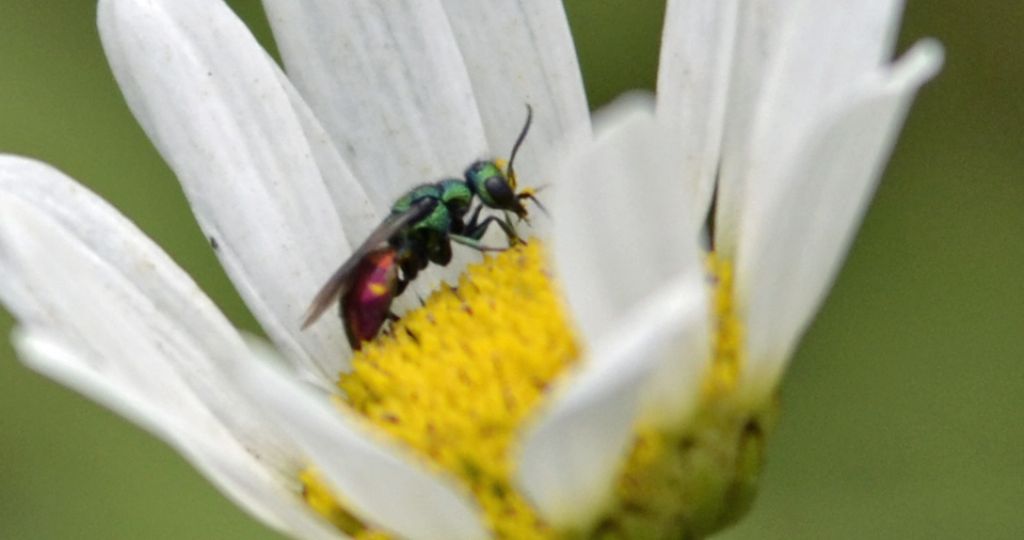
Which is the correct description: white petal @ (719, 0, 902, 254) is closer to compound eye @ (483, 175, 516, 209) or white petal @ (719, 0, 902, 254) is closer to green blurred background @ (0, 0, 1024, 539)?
compound eye @ (483, 175, 516, 209)

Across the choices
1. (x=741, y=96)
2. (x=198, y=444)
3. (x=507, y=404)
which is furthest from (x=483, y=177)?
(x=198, y=444)

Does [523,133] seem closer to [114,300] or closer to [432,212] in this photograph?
[432,212]

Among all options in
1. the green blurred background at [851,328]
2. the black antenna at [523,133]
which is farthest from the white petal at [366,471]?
the green blurred background at [851,328]

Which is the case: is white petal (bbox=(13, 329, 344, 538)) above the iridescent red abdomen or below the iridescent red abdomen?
below

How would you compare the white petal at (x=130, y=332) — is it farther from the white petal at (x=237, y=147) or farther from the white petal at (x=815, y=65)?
the white petal at (x=815, y=65)

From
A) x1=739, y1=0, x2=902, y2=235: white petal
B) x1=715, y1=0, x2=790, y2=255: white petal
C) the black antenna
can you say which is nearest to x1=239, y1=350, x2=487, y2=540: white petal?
x1=739, y1=0, x2=902, y2=235: white petal
